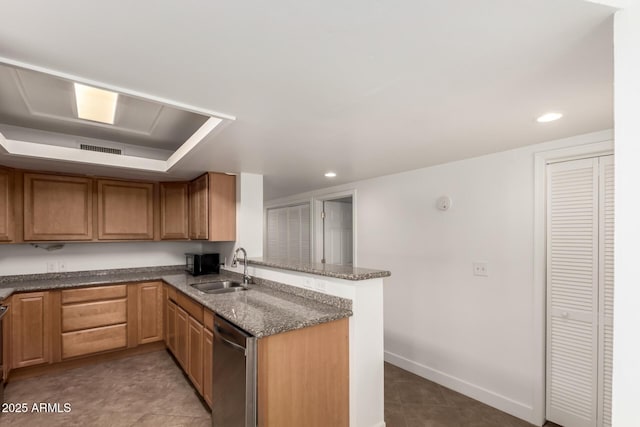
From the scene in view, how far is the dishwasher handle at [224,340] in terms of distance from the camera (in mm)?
1717

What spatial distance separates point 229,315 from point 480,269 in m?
2.12

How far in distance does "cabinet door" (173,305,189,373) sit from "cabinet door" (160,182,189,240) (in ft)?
3.61

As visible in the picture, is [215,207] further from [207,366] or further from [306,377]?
[306,377]

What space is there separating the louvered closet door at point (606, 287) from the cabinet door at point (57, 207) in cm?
466

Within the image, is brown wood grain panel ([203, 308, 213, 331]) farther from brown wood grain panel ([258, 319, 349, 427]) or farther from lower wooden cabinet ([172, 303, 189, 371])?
brown wood grain panel ([258, 319, 349, 427])

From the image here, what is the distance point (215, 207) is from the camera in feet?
10.8

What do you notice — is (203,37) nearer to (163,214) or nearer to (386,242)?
(386,242)

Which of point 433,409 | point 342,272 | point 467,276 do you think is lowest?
point 433,409

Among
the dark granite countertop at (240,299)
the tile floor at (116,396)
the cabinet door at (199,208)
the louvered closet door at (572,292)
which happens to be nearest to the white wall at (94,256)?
the dark granite countertop at (240,299)

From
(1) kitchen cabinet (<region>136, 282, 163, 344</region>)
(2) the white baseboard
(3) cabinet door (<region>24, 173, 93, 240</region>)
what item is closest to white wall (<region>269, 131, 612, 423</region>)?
(2) the white baseboard

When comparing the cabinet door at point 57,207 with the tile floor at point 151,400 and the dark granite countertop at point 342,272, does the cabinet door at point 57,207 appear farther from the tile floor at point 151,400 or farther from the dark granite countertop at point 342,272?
the dark granite countertop at point 342,272

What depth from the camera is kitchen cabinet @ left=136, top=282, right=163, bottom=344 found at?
11.1ft

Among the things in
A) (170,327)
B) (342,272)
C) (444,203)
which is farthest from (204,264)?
(444,203)
